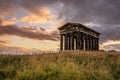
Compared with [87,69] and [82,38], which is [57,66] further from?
[82,38]

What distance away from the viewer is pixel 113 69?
1602 cm

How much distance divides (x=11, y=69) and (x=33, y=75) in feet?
5.88

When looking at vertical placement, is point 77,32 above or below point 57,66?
above

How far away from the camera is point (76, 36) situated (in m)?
43.4

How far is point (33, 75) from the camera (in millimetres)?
12414

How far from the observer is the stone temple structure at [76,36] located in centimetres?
4114

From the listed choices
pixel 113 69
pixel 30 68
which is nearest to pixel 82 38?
pixel 113 69

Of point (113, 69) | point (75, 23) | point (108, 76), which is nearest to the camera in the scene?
point (108, 76)

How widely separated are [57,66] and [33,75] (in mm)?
1900

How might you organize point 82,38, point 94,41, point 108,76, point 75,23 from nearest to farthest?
point 108,76 → point 75,23 → point 82,38 → point 94,41

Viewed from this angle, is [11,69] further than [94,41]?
No

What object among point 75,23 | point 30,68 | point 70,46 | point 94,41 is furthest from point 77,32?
point 30,68

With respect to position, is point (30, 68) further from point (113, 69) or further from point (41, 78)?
point (113, 69)

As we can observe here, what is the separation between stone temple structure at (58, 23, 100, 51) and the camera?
41144 millimetres
